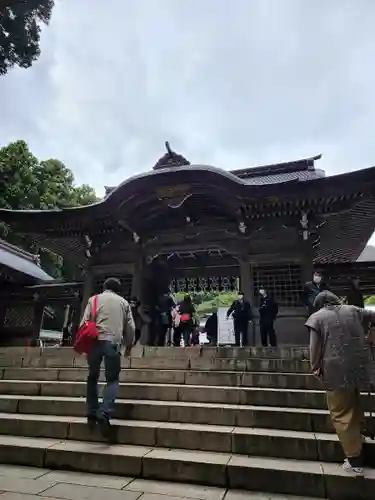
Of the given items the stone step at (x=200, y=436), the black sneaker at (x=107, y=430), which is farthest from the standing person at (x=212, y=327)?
the black sneaker at (x=107, y=430)

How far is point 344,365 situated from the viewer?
3.06 meters

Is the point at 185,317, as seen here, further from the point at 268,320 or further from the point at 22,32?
the point at 22,32

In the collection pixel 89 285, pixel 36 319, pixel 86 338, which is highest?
pixel 89 285

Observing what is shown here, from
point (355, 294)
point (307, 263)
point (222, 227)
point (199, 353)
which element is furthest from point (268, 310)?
point (355, 294)

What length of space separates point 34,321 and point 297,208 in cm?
1209

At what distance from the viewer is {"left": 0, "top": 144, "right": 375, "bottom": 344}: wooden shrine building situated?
8406 mm

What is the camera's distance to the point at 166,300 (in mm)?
9148

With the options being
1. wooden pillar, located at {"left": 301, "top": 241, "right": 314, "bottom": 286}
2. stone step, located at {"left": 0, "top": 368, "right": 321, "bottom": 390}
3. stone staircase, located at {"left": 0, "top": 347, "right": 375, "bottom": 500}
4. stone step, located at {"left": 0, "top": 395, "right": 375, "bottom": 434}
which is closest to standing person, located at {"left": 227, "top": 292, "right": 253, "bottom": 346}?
wooden pillar, located at {"left": 301, "top": 241, "right": 314, "bottom": 286}

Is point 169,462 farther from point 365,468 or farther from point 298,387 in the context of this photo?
point 298,387

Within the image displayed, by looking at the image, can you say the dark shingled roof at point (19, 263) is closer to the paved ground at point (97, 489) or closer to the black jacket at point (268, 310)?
the black jacket at point (268, 310)

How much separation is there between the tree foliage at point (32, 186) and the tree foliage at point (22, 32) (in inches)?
417

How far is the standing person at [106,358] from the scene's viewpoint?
364 cm

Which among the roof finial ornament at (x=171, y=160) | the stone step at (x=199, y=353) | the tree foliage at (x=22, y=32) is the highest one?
the tree foliage at (x=22, y=32)

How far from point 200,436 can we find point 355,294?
31.5 ft
